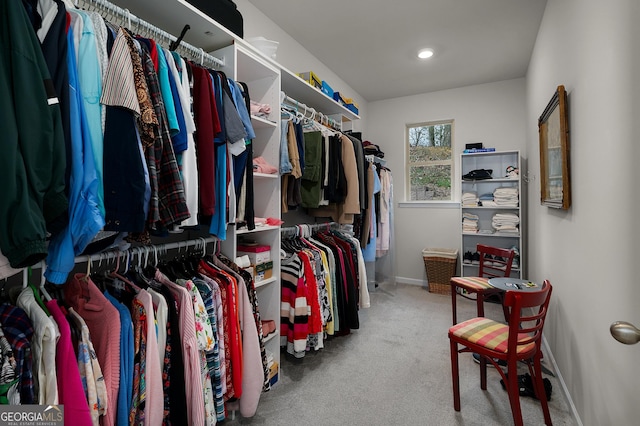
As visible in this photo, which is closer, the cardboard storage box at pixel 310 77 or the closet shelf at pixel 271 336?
the closet shelf at pixel 271 336

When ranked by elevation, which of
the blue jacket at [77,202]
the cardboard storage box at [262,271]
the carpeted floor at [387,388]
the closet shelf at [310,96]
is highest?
the closet shelf at [310,96]

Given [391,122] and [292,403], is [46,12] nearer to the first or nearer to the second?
[292,403]

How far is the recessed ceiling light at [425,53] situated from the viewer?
3.32 m

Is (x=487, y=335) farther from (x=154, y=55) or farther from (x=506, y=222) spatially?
(x=506, y=222)

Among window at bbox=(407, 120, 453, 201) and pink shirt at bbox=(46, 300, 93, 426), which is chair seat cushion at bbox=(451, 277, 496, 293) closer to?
window at bbox=(407, 120, 453, 201)

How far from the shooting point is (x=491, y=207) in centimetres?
395

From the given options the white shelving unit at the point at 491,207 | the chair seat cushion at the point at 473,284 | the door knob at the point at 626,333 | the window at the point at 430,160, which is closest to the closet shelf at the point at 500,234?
the white shelving unit at the point at 491,207

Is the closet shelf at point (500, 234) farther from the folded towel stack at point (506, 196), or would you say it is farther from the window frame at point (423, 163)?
the window frame at point (423, 163)

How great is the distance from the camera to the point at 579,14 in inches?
67.2

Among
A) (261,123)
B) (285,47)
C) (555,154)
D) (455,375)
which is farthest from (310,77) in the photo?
(455,375)

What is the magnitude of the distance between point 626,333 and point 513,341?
2.78ft

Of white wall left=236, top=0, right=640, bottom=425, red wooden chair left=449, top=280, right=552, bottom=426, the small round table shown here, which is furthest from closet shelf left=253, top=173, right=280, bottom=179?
the small round table

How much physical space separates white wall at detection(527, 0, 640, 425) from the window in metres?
2.32

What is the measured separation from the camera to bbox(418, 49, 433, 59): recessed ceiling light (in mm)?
3320
